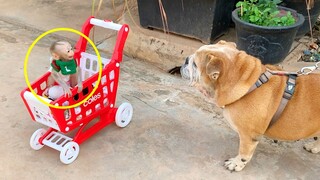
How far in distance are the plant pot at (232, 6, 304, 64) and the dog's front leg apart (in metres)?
1.34

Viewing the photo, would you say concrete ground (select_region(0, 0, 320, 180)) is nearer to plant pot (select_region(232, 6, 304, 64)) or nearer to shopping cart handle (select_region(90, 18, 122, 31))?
plant pot (select_region(232, 6, 304, 64))

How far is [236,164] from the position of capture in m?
2.60

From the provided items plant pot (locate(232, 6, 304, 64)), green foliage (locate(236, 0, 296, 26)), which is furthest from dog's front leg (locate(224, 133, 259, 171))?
green foliage (locate(236, 0, 296, 26))

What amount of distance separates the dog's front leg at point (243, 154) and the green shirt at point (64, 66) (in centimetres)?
122

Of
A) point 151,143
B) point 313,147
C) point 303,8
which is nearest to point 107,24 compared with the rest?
point 151,143

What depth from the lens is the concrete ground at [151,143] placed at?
8.50 ft

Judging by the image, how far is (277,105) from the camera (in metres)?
2.30

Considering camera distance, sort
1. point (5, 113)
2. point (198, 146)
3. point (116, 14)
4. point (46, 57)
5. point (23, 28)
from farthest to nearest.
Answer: point (116, 14)
point (23, 28)
point (46, 57)
point (5, 113)
point (198, 146)

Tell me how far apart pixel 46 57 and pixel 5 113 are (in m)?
1.13

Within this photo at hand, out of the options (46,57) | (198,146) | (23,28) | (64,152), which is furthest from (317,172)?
(23,28)

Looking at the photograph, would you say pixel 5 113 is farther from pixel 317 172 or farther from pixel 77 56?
pixel 317 172

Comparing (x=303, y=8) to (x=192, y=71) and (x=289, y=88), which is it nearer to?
(x=289, y=88)

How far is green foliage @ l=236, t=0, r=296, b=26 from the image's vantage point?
3510mm

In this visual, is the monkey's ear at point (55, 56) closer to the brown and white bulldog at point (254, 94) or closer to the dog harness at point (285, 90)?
the brown and white bulldog at point (254, 94)
